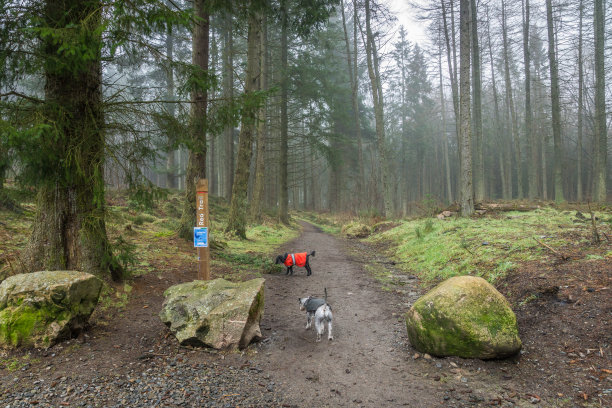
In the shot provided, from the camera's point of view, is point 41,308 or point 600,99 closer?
point 41,308

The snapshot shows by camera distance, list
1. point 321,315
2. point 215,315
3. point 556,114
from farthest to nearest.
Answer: point 556,114
point 321,315
point 215,315

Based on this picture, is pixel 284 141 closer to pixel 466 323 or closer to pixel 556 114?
pixel 556 114

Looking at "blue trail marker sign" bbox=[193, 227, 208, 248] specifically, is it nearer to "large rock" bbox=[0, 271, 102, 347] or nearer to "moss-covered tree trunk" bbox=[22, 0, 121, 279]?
"moss-covered tree trunk" bbox=[22, 0, 121, 279]

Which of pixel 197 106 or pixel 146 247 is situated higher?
pixel 197 106

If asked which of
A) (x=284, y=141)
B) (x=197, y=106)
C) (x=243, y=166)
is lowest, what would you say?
(x=243, y=166)

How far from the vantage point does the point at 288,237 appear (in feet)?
51.5

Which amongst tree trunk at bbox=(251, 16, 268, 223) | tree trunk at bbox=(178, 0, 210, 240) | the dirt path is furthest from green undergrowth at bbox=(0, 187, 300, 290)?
tree trunk at bbox=(251, 16, 268, 223)

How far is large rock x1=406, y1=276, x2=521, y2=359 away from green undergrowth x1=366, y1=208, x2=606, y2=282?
2207mm

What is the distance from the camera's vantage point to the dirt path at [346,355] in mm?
3291

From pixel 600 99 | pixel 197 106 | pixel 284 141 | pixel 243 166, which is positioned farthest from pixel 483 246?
pixel 600 99

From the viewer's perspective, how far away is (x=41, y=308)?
384cm

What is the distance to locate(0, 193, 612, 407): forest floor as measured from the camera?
314cm

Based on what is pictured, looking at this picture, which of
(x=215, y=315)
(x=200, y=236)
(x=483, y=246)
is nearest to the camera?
(x=215, y=315)

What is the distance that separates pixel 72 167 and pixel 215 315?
312 centimetres
